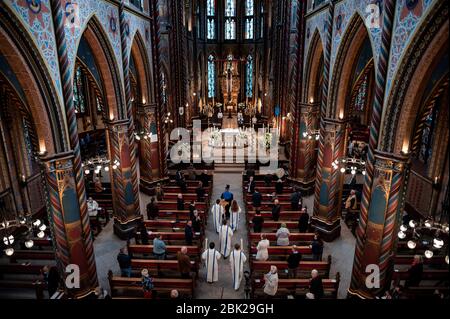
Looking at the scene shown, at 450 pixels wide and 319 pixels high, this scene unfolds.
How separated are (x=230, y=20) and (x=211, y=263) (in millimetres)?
35755

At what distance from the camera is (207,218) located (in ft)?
52.0

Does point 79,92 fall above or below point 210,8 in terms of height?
below

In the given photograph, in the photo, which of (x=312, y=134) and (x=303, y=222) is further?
(x=312, y=134)

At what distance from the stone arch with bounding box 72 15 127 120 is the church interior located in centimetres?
6

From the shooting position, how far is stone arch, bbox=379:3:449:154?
6.89 meters

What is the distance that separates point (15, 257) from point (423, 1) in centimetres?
1433

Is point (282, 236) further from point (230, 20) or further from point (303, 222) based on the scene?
point (230, 20)

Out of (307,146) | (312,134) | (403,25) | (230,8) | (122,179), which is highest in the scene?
(230,8)

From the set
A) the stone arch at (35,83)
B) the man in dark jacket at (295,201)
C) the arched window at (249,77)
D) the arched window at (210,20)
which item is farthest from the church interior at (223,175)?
the arched window at (249,77)

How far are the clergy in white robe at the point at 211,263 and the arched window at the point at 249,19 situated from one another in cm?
3481

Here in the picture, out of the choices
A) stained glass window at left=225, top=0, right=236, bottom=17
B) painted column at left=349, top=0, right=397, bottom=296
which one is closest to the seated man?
painted column at left=349, top=0, right=397, bottom=296

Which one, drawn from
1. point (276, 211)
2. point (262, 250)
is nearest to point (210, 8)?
point (276, 211)

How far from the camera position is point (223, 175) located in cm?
2222
